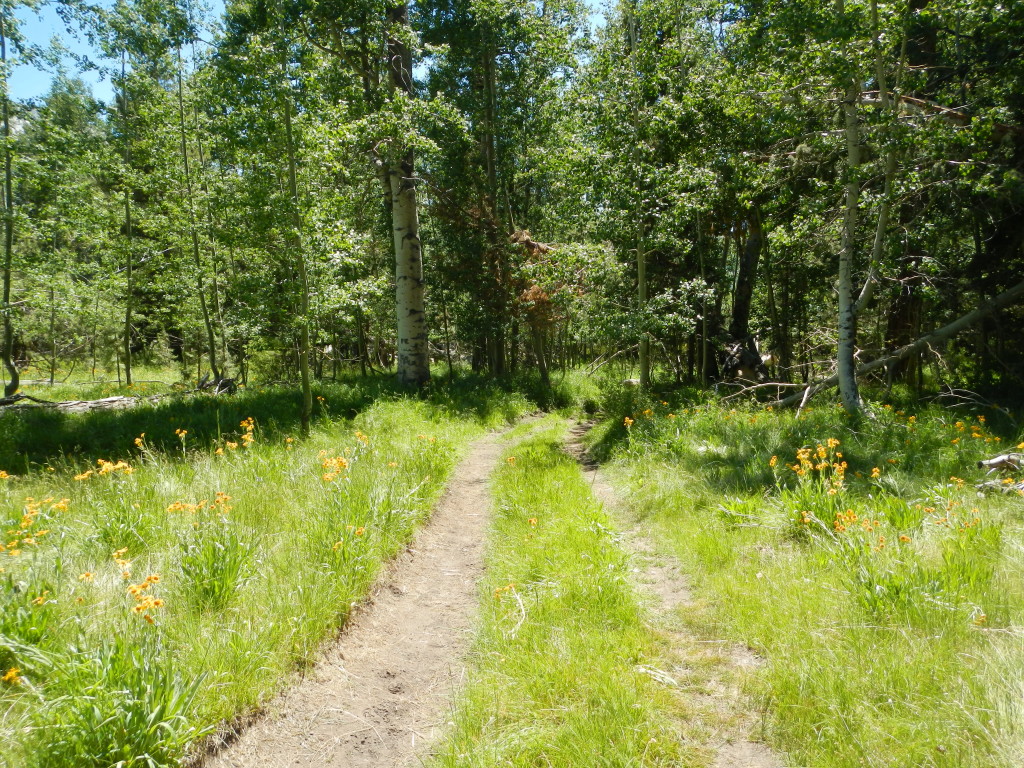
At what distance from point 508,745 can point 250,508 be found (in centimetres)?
367

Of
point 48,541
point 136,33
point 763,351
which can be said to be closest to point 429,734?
point 48,541

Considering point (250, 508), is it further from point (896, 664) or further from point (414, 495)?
point (896, 664)

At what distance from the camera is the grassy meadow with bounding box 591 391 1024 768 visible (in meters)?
2.49

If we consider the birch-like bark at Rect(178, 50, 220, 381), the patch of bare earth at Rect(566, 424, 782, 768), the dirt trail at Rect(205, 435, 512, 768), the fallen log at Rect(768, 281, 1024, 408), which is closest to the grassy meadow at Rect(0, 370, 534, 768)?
the dirt trail at Rect(205, 435, 512, 768)

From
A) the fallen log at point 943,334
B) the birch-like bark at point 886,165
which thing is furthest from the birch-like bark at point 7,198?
the fallen log at point 943,334

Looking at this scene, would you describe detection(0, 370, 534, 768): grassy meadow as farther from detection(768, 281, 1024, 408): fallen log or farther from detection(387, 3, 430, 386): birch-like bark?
detection(768, 281, 1024, 408): fallen log

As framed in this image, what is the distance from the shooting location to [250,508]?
5.36 metres

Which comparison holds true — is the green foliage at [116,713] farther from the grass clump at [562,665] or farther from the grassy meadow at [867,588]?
the grassy meadow at [867,588]

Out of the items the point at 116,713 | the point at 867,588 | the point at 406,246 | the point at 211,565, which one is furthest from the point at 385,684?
the point at 406,246

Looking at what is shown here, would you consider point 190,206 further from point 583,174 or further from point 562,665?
point 562,665

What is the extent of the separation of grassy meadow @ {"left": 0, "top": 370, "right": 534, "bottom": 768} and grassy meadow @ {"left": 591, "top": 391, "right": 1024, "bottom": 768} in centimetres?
283

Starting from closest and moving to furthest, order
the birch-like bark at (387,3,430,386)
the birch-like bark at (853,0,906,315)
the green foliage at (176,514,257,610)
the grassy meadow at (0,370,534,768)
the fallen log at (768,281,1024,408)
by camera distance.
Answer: the grassy meadow at (0,370,534,768) < the green foliage at (176,514,257,610) < the birch-like bark at (853,0,906,315) < the fallen log at (768,281,1024,408) < the birch-like bark at (387,3,430,386)

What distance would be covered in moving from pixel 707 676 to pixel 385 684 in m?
2.07

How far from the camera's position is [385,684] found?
3.66 metres
